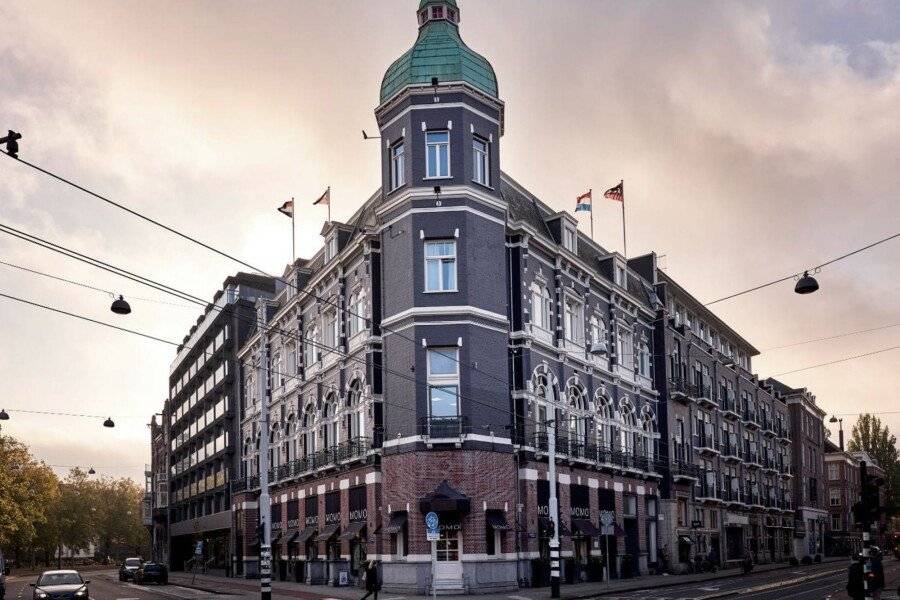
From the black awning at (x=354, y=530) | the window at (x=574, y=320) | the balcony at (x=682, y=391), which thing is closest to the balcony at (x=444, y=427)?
the black awning at (x=354, y=530)

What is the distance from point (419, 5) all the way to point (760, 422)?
191ft

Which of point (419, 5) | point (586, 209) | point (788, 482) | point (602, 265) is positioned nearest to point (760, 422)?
point (788, 482)

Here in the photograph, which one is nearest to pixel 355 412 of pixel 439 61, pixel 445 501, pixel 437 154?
pixel 445 501

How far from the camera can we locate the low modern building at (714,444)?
200ft

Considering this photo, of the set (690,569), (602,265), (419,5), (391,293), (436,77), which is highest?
(419,5)

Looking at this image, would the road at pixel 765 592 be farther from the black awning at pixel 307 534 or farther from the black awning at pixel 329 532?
the black awning at pixel 307 534

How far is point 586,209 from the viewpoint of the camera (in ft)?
165

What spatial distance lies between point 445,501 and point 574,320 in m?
15.9

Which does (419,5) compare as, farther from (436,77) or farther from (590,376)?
(590,376)

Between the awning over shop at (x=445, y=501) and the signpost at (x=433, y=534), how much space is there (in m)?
0.60

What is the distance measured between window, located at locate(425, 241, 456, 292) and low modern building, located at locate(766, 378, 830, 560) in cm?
6631

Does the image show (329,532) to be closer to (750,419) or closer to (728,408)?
(728,408)

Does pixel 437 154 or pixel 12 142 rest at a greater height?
pixel 437 154

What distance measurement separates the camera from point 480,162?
43.3 m
